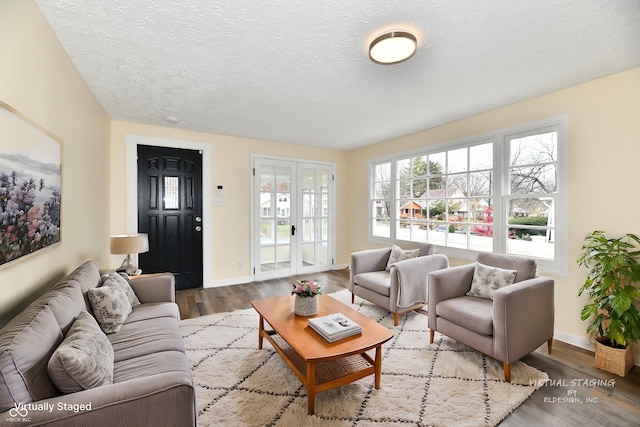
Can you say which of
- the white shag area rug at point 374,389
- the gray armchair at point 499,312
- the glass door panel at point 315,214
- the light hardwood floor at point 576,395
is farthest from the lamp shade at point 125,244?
the light hardwood floor at point 576,395

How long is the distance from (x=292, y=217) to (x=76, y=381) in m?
4.02

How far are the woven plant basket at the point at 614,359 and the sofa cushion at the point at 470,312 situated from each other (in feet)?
2.64

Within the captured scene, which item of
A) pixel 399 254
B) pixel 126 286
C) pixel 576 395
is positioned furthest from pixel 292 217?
pixel 576 395

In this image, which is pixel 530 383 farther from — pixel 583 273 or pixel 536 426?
pixel 583 273

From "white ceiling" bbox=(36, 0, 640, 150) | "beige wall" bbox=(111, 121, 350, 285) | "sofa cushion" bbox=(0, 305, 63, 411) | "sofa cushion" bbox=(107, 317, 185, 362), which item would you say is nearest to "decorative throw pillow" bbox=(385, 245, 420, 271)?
"white ceiling" bbox=(36, 0, 640, 150)

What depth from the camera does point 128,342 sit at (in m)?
1.74

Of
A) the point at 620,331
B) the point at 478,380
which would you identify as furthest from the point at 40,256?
the point at 620,331

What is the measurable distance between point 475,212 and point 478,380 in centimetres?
207

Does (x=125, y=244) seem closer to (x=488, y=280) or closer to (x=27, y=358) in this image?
(x=27, y=358)

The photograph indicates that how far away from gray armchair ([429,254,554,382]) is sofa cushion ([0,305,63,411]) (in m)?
2.52

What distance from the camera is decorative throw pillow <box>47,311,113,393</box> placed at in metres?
1.08

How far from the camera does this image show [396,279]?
2953 mm

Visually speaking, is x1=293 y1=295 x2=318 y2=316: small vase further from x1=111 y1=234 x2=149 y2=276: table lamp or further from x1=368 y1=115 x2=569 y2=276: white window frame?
x1=368 y1=115 x2=569 y2=276: white window frame

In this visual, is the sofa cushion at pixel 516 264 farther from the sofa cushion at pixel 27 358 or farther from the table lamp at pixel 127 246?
the table lamp at pixel 127 246
